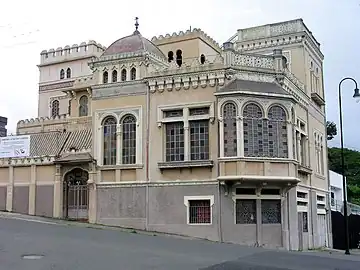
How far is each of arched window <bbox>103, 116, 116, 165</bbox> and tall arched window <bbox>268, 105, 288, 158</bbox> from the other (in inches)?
315

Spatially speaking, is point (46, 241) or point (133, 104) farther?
point (133, 104)

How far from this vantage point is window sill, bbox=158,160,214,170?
24359 millimetres

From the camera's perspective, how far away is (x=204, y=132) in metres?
25.0

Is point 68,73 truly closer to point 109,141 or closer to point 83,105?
point 83,105

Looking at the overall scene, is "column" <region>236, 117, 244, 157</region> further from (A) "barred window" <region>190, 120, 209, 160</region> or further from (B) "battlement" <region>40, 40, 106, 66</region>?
(B) "battlement" <region>40, 40, 106, 66</region>

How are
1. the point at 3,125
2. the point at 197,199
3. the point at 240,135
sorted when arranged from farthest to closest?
the point at 3,125
the point at 197,199
the point at 240,135

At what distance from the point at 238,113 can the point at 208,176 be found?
3264 millimetres

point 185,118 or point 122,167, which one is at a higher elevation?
point 185,118

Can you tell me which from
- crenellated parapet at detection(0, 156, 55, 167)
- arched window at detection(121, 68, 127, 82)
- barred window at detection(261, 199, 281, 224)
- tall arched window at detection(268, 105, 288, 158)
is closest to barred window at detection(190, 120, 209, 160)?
tall arched window at detection(268, 105, 288, 158)

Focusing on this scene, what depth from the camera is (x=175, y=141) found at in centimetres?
2558

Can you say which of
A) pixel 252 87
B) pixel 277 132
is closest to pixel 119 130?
pixel 252 87

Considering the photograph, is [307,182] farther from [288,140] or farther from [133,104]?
[133,104]

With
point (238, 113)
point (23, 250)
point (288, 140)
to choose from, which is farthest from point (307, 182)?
point (23, 250)

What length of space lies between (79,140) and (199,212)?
8.16 m
